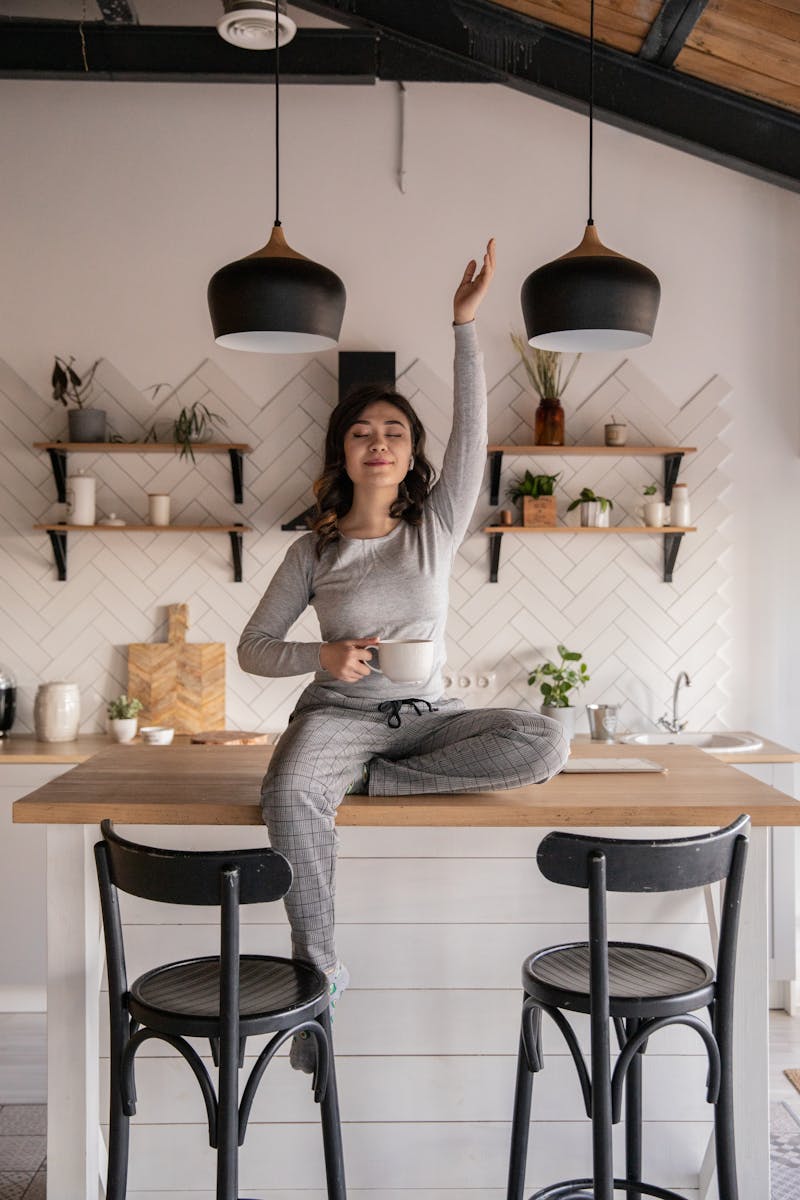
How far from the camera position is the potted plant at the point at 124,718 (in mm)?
3889

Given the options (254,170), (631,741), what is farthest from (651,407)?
(254,170)

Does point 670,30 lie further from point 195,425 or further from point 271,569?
point 271,569

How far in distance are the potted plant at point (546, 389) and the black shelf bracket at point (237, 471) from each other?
1.05 meters

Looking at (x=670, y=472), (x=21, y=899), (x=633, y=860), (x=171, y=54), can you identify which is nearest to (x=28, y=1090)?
(x=21, y=899)

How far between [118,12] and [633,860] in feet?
10.8

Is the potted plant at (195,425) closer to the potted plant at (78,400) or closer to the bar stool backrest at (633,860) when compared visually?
the potted plant at (78,400)

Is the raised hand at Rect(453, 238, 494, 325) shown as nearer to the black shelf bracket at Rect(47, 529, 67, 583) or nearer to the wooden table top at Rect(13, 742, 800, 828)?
the wooden table top at Rect(13, 742, 800, 828)

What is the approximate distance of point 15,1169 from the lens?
2645 mm

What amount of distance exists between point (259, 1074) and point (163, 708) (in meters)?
2.51

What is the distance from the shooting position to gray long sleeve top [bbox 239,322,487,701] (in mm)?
2125

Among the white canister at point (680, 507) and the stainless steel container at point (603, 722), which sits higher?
the white canister at point (680, 507)

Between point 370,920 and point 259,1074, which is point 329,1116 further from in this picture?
point 370,920

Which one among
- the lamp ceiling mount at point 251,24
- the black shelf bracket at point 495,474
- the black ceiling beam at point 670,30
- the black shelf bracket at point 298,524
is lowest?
the black shelf bracket at point 298,524

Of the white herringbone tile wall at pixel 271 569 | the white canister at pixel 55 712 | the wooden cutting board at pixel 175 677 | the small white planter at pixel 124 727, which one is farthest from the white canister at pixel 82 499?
the small white planter at pixel 124 727
